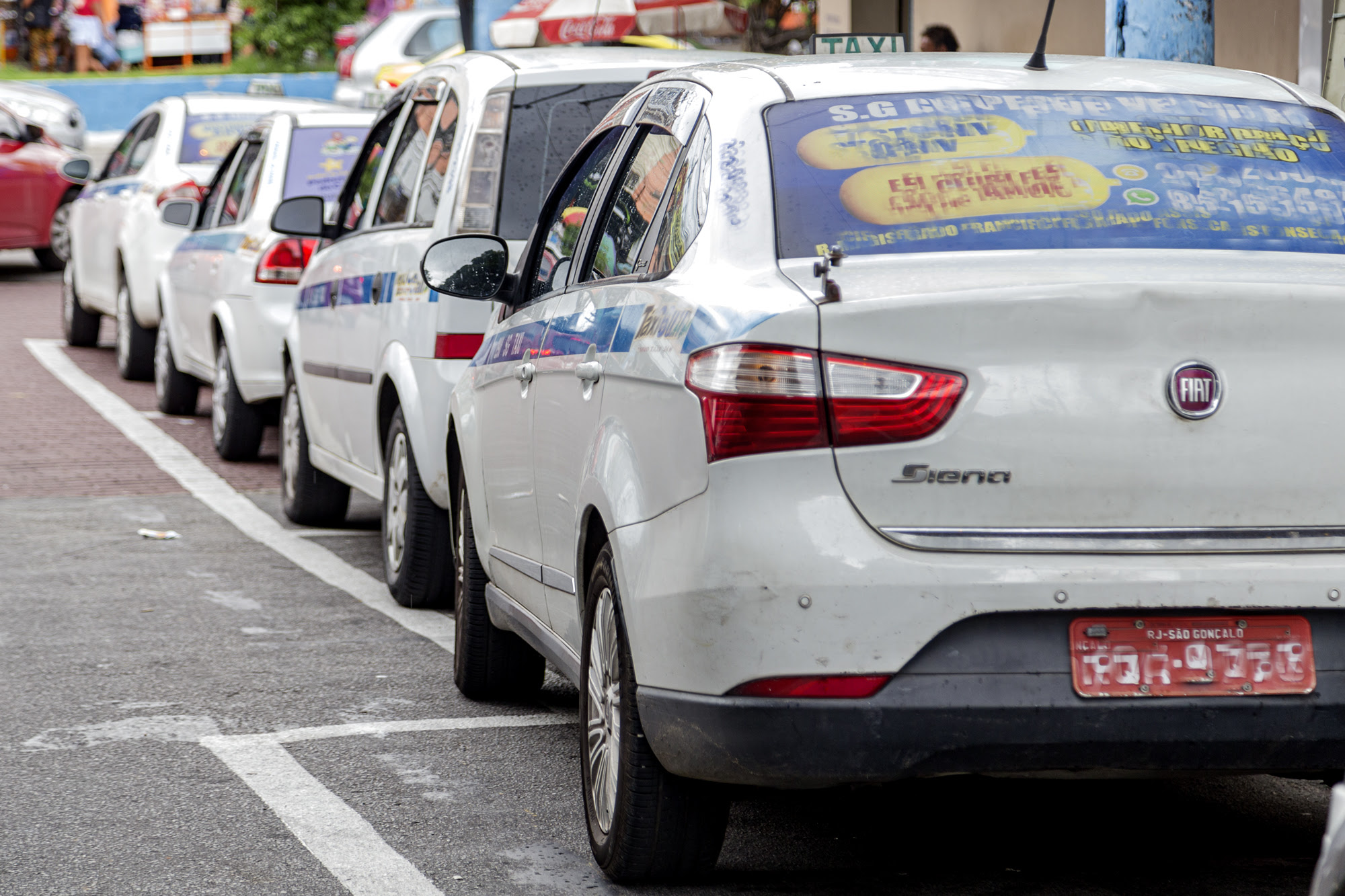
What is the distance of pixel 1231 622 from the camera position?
340 cm

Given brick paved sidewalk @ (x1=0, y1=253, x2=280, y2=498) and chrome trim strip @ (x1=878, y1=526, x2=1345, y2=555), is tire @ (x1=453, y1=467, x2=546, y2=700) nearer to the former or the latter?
chrome trim strip @ (x1=878, y1=526, x2=1345, y2=555)

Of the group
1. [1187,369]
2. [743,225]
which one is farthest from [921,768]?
[743,225]

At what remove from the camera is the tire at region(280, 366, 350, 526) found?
8.90 m

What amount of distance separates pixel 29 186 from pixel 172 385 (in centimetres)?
814

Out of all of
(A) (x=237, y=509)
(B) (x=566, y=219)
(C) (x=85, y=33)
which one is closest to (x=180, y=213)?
(A) (x=237, y=509)

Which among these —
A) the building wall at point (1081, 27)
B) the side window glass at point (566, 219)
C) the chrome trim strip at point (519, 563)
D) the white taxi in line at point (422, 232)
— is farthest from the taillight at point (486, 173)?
the building wall at point (1081, 27)

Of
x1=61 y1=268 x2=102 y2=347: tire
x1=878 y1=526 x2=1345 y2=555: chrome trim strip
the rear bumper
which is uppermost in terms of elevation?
x1=878 y1=526 x2=1345 y2=555: chrome trim strip

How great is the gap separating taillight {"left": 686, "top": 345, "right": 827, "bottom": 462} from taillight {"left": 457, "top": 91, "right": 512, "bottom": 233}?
3380 millimetres

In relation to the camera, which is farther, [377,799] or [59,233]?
[59,233]

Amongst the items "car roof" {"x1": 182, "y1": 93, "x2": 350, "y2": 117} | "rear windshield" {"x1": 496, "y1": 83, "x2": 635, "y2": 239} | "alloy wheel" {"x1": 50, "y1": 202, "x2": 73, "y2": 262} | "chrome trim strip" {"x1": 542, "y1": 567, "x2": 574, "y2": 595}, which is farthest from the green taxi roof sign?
"alloy wheel" {"x1": 50, "y1": 202, "x2": 73, "y2": 262}

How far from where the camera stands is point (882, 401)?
132 inches

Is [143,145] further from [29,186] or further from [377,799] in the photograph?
[377,799]

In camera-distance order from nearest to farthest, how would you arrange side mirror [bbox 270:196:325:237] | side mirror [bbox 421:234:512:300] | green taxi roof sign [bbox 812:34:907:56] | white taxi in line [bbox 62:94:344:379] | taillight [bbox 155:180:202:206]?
side mirror [bbox 421:234:512:300] < green taxi roof sign [bbox 812:34:907:56] < side mirror [bbox 270:196:325:237] < taillight [bbox 155:180:202:206] < white taxi in line [bbox 62:94:344:379]

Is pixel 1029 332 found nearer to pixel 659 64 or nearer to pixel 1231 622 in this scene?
pixel 1231 622
